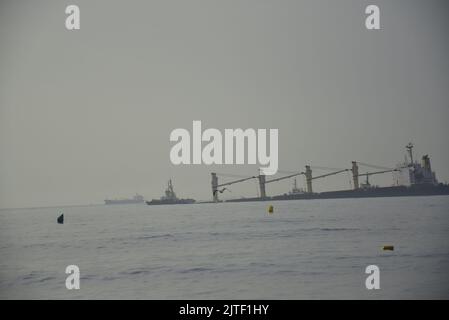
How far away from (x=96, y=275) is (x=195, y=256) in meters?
5.39

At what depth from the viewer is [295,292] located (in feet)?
44.7

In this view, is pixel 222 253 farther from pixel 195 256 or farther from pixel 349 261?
pixel 349 261

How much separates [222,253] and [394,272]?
8407 mm

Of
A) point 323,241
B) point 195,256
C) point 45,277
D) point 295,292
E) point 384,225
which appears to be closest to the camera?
point 295,292

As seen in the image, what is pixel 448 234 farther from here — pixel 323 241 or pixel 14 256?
pixel 14 256

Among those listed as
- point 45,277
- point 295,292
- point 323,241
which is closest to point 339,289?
point 295,292

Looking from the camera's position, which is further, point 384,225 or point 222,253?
point 384,225
